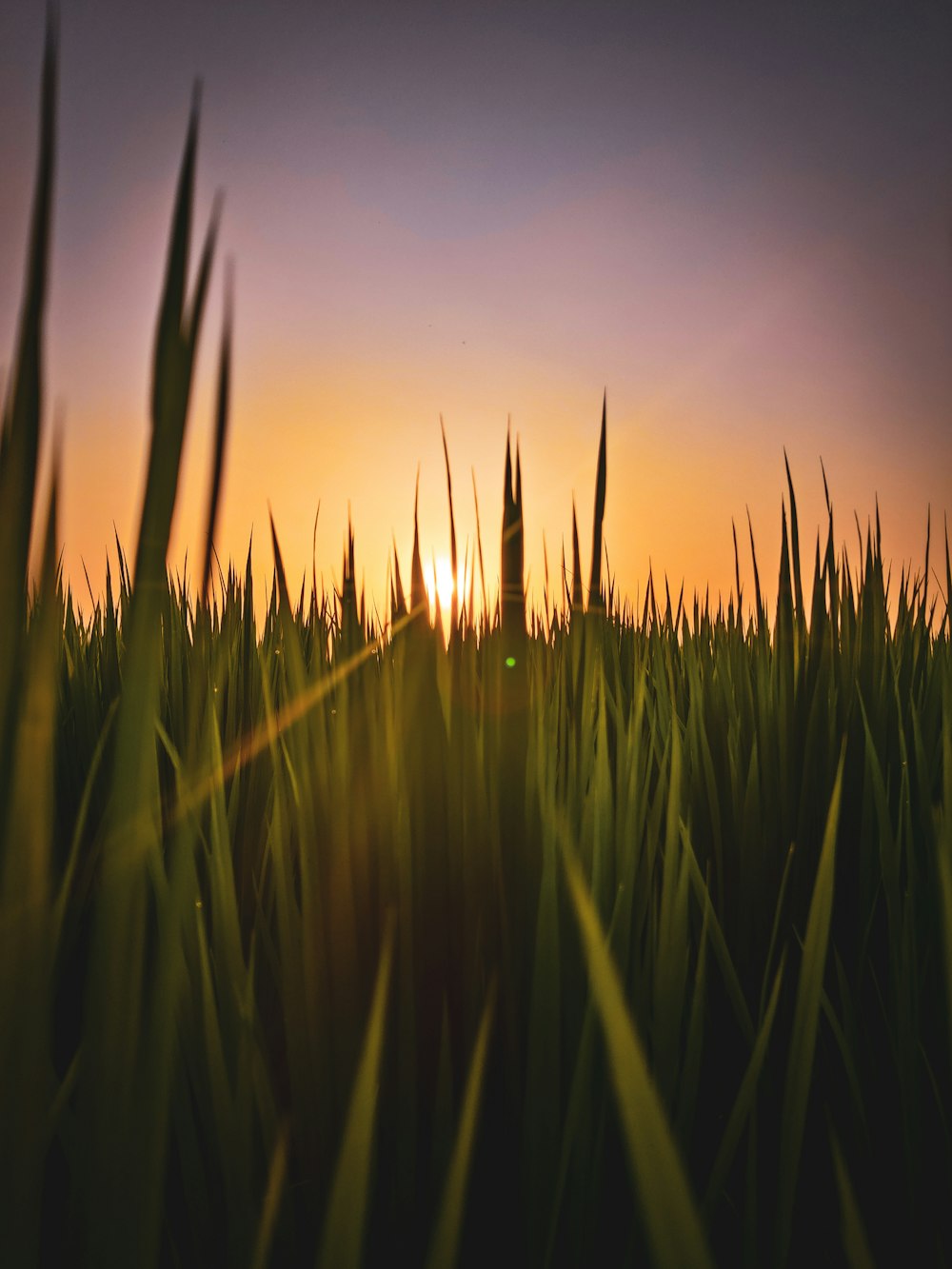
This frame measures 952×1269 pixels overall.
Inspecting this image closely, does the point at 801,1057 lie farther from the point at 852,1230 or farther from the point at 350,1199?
the point at 350,1199

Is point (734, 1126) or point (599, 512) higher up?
point (599, 512)

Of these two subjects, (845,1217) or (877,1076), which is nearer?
(845,1217)

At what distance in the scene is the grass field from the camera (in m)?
0.19

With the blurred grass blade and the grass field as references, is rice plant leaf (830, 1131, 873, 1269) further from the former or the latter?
the blurred grass blade

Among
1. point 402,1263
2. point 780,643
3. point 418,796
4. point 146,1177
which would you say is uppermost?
point 780,643

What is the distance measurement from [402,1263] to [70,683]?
1.00m

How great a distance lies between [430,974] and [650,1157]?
353mm

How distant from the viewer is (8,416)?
0.55 feet

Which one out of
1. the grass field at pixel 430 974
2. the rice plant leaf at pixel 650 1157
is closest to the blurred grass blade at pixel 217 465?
the grass field at pixel 430 974

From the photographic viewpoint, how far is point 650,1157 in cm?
22

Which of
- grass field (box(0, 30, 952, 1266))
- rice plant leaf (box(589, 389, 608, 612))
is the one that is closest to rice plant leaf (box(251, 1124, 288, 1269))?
grass field (box(0, 30, 952, 1266))

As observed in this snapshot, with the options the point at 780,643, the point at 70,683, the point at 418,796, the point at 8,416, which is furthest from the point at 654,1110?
the point at 70,683

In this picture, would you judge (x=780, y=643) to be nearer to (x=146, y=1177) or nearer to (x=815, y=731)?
(x=815, y=731)

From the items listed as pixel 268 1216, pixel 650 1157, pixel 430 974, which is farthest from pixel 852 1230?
pixel 430 974
